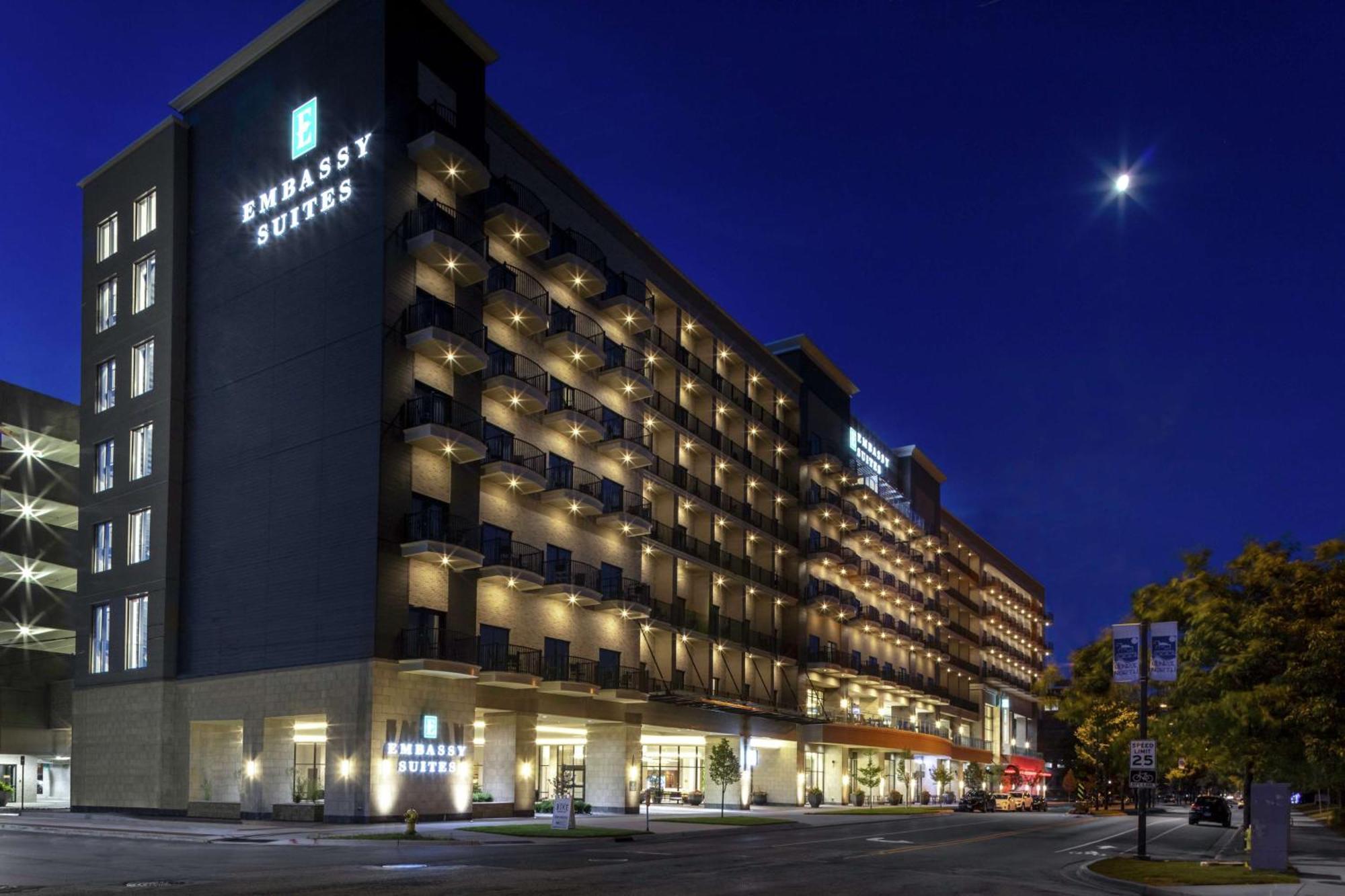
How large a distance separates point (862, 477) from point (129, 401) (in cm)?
6053

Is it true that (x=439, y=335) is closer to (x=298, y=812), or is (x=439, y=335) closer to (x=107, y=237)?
(x=298, y=812)

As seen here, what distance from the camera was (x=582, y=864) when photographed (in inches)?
1132

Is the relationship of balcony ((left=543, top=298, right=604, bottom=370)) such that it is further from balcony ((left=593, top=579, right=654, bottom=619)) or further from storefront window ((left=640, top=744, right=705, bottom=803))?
storefront window ((left=640, top=744, right=705, bottom=803))

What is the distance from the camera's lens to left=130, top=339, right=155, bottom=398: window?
5888cm

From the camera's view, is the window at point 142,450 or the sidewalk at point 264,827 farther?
the window at point 142,450

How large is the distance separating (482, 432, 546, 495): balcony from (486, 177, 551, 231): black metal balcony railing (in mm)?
10282

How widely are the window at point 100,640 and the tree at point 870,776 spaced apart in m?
52.2

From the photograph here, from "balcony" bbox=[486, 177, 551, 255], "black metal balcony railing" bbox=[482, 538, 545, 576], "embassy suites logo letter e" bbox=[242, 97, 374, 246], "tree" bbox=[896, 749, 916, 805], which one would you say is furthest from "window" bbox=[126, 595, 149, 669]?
"tree" bbox=[896, 749, 916, 805]

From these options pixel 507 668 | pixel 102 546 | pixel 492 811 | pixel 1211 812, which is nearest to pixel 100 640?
pixel 102 546

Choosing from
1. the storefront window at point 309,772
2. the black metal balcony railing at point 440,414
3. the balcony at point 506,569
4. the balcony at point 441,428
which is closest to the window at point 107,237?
the black metal balcony railing at point 440,414

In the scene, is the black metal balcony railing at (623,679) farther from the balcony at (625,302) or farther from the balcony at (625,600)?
the balcony at (625,302)

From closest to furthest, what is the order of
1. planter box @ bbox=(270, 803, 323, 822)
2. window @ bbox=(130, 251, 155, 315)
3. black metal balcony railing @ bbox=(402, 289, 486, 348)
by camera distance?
planter box @ bbox=(270, 803, 323, 822), black metal balcony railing @ bbox=(402, 289, 486, 348), window @ bbox=(130, 251, 155, 315)

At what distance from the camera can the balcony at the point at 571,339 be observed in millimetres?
60031

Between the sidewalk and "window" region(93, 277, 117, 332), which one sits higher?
"window" region(93, 277, 117, 332)
